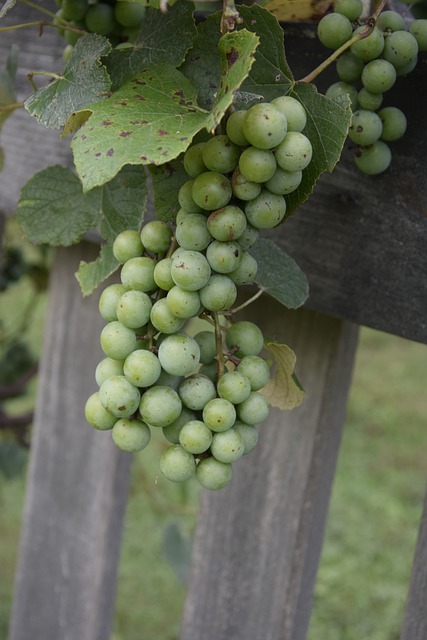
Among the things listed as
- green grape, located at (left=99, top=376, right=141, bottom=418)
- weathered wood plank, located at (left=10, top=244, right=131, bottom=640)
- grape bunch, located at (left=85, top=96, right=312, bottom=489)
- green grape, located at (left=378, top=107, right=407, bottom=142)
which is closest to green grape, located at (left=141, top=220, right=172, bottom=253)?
grape bunch, located at (left=85, top=96, right=312, bottom=489)

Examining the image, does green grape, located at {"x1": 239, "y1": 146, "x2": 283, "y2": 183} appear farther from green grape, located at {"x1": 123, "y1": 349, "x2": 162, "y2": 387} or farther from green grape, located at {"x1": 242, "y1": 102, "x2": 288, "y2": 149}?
green grape, located at {"x1": 123, "y1": 349, "x2": 162, "y2": 387}

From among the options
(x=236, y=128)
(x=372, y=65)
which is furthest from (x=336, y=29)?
(x=236, y=128)

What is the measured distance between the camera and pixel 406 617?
0.86m

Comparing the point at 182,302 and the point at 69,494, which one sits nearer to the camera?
the point at 182,302

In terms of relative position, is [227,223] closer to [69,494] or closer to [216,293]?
[216,293]

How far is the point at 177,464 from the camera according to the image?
597 mm

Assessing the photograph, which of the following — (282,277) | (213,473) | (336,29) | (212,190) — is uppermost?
(336,29)

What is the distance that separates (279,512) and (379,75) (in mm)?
603

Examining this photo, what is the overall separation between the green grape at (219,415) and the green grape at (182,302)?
0.07 m

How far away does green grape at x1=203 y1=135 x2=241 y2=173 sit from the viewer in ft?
1.90

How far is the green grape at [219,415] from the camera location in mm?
590

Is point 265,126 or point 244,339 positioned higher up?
point 265,126

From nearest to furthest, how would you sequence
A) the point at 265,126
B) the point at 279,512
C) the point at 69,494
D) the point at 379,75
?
1. the point at 265,126
2. the point at 379,75
3. the point at 279,512
4. the point at 69,494

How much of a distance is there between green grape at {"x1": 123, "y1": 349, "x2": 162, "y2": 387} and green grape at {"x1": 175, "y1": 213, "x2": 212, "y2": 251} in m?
0.09
